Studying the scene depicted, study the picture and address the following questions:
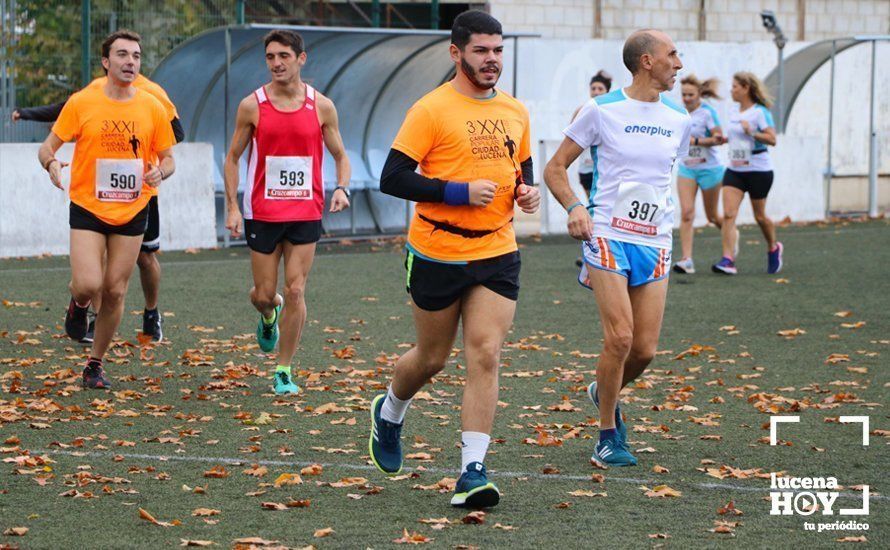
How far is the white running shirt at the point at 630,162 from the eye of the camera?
7.37m

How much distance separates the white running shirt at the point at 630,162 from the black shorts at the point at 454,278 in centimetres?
91

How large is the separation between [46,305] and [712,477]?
8183 mm

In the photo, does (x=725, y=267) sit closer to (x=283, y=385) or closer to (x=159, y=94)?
(x=159, y=94)

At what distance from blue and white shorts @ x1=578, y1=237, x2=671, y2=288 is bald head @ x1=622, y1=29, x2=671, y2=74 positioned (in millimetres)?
812

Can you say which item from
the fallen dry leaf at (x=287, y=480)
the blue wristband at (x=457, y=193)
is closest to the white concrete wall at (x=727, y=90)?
the fallen dry leaf at (x=287, y=480)

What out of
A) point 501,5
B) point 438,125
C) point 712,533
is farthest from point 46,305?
point 501,5

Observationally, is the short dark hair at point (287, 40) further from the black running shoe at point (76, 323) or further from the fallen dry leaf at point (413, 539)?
the fallen dry leaf at point (413, 539)

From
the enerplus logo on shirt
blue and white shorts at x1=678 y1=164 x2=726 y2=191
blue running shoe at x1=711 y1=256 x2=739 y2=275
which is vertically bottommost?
blue running shoe at x1=711 y1=256 x2=739 y2=275

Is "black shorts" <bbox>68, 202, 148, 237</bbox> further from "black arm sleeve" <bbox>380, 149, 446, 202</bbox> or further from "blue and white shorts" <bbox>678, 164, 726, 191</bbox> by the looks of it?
"blue and white shorts" <bbox>678, 164, 726, 191</bbox>

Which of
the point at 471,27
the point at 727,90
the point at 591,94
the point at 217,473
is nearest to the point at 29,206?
the point at 591,94

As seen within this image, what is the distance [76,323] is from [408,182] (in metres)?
5.33

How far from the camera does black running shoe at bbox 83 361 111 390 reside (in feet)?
31.0

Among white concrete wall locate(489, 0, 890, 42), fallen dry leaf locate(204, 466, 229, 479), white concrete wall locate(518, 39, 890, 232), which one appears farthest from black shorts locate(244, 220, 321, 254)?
white concrete wall locate(489, 0, 890, 42)

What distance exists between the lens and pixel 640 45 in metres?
7.36
